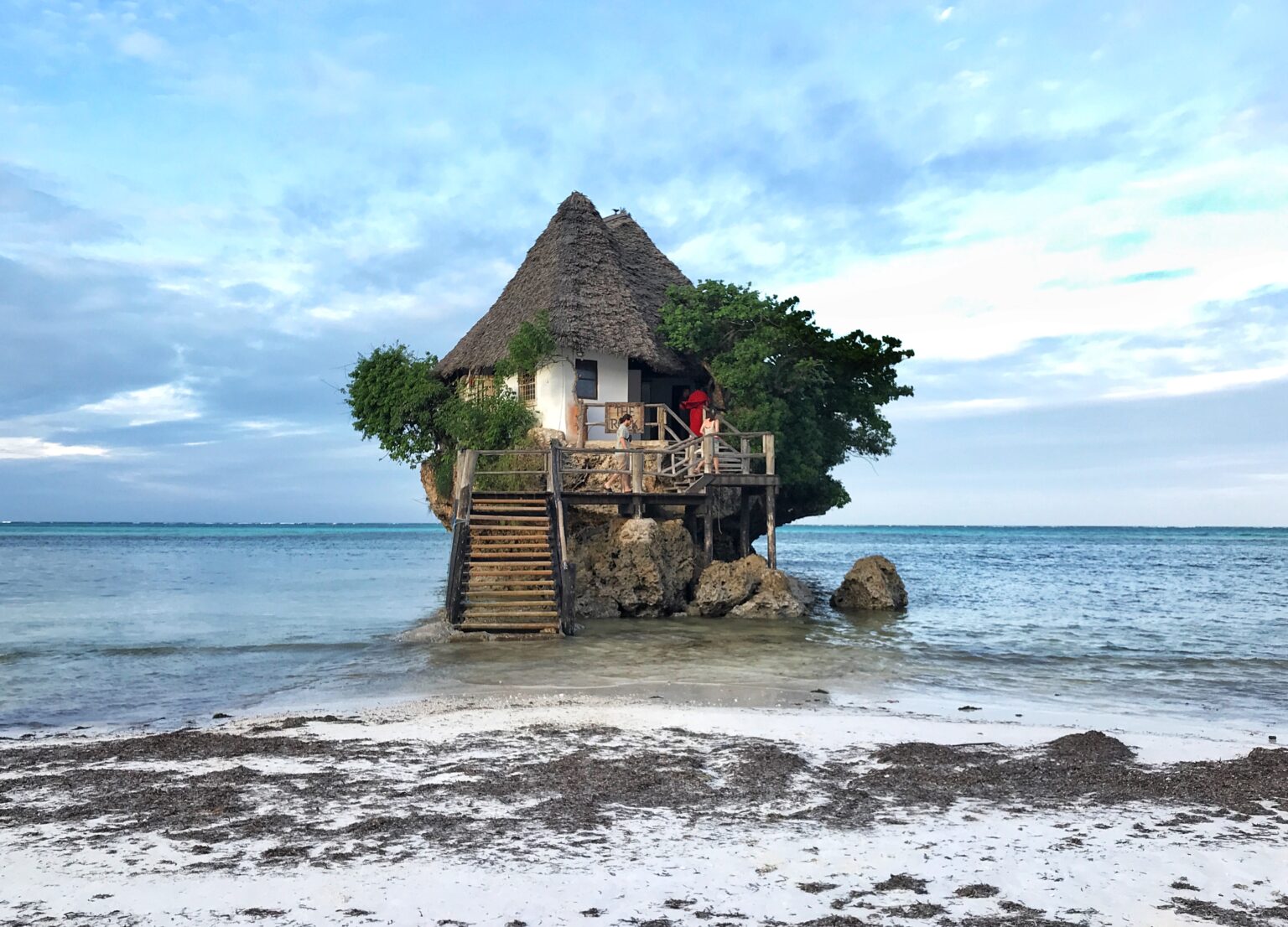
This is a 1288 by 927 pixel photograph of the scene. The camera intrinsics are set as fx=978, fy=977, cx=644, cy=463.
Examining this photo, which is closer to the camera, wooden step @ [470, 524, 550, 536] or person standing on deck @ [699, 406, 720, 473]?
wooden step @ [470, 524, 550, 536]

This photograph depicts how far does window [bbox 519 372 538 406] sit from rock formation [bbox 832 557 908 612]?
9.29 metres

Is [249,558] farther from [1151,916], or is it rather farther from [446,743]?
[1151,916]

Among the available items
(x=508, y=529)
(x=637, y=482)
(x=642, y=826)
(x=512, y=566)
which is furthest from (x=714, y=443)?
(x=642, y=826)

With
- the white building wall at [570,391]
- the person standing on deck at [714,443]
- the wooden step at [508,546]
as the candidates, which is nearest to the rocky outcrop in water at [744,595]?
the person standing on deck at [714,443]

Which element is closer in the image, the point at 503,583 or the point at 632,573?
the point at 503,583

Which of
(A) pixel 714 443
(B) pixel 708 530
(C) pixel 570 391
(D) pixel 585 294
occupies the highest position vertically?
(D) pixel 585 294

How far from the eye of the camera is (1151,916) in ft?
16.9

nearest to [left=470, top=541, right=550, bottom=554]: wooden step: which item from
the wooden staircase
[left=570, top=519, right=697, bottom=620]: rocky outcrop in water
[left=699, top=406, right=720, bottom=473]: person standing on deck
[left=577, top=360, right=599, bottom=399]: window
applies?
the wooden staircase

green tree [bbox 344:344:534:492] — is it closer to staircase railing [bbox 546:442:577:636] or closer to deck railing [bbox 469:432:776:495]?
deck railing [bbox 469:432:776:495]

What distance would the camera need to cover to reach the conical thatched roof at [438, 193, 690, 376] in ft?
81.1

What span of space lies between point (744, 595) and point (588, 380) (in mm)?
7298

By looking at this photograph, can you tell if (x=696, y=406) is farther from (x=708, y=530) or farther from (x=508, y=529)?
(x=508, y=529)

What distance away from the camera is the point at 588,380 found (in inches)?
999

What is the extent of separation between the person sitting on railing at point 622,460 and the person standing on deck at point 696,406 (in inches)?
78.6
